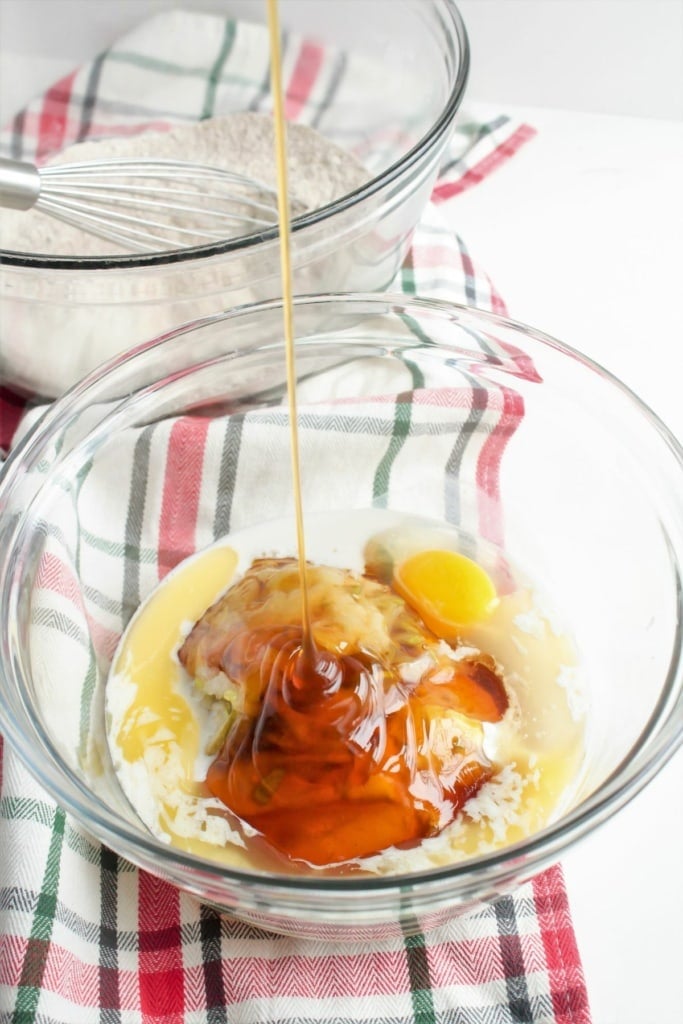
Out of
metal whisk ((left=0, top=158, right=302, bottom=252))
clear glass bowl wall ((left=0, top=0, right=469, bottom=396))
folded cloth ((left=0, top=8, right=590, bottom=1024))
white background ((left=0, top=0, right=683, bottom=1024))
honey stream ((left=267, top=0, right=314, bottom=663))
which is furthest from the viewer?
white background ((left=0, top=0, right=683, bottom=1024))

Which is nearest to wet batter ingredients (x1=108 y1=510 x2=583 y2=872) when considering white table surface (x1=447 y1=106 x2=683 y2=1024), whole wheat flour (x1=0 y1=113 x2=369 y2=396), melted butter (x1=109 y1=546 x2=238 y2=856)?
melted butter (x1=109 y1=546 x2=238 y2=856)

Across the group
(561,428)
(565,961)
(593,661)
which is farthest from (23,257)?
(565,961)

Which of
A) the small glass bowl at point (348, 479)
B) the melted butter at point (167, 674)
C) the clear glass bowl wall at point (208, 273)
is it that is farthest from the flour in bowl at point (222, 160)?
the melted butter at point (167, 674)

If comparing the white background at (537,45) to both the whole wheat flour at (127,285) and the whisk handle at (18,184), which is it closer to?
the whole wheat flour at (127,285)

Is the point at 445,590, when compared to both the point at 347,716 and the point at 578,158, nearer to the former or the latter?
the point at 347,716

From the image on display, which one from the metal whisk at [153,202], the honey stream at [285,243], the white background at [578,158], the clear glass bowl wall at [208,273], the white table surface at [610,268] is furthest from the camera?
the white background at [578,158]

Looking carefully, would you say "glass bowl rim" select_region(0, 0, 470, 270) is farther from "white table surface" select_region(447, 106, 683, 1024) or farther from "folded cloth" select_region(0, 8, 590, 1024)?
"folded cloth" select_region(0, 8, 590, 1024)
